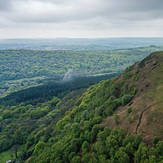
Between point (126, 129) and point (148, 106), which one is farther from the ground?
point (148, 106)

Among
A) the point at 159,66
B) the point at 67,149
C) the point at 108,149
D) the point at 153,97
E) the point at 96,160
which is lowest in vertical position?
the point at 67,149

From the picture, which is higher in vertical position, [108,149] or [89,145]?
[108,149]

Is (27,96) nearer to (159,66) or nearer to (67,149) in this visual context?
(67,149)

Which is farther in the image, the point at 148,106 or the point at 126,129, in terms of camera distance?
the point at 148,106

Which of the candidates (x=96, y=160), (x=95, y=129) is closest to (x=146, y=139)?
(x=96, y=160)

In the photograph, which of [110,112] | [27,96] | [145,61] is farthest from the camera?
[27,96]

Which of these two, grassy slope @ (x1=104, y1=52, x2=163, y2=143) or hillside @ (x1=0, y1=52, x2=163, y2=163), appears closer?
hillside @ (x1=0, y1=52, x2=163, y2=163)

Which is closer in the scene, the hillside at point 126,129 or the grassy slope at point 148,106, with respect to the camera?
the hillside at point 126,129

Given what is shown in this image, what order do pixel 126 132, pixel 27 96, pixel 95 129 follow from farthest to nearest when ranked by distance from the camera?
1. pixel 27 96
2. pixel 95 129
3. pixel 126 132
